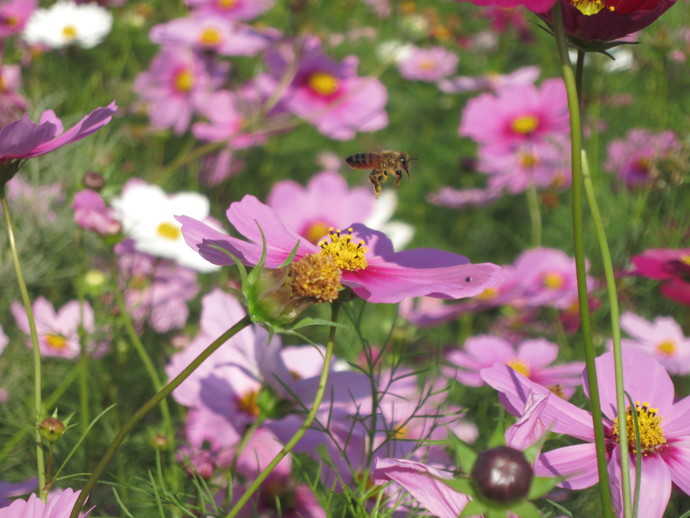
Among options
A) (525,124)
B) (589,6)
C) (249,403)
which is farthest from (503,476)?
(525,124)

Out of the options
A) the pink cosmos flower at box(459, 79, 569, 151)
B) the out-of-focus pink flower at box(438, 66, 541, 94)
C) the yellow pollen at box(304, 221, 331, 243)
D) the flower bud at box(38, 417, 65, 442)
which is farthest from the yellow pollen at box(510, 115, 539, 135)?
the flower bud at box(38, 417, 65, 442)

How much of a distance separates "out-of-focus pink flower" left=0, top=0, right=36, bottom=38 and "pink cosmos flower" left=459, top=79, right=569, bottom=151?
0.82 metres

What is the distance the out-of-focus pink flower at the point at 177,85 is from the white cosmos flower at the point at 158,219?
0.49 m

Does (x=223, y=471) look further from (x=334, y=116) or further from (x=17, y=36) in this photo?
(x=17, y=36)

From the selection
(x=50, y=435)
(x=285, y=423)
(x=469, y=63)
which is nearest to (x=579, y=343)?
(x=285, y=423)

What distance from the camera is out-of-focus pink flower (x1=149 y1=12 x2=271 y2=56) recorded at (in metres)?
1.44

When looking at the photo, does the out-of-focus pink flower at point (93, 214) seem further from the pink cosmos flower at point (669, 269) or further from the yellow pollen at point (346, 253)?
the pink cosmos flower at point (669, 269)

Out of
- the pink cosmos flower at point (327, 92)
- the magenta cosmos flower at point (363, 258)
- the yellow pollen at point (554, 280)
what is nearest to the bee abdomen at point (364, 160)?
the magenta cosmos flower at point (363, 258)

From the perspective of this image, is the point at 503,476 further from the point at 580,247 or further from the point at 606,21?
the point at 606,21

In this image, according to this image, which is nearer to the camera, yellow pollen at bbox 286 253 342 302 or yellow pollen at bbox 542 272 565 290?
yellow pollen at bbox 286 253 342 302

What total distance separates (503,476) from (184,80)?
146cm

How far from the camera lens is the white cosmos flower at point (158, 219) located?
0.96 m

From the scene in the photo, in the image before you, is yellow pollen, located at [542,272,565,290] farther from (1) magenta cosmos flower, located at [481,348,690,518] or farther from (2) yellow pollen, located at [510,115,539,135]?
(1) magenta cosmos flower, located at [481,348,690,518]

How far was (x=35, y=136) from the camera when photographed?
1.59 feet
